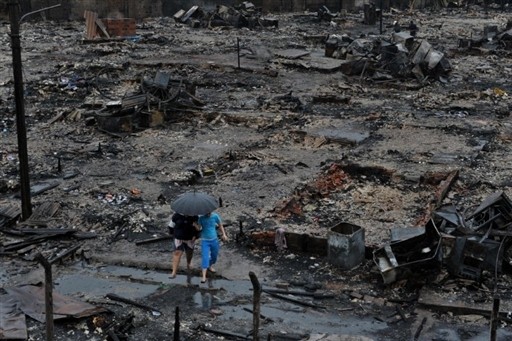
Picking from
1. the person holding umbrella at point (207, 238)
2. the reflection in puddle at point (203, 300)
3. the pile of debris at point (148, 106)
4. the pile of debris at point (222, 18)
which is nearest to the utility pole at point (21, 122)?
the person holding umbrella at point (207, 238)

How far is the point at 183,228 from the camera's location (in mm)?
9180

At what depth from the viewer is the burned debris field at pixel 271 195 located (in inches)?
329

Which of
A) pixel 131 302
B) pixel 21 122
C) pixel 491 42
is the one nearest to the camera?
pixel 131 302

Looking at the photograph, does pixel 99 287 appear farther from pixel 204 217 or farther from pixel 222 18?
pixel 222 18

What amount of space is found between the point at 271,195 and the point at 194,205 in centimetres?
374

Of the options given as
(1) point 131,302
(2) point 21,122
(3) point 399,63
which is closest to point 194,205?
(1) point 131,302

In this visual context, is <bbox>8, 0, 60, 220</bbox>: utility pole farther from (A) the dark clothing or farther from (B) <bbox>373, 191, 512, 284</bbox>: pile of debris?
(B) <bbox>373, 191, 512, 284</bbox>: pile of debris

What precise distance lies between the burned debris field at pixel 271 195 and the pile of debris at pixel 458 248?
0.03m

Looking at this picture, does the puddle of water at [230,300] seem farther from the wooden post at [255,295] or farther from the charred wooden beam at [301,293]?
the wooden post at [255,295]

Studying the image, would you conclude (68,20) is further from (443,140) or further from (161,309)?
(161,309)

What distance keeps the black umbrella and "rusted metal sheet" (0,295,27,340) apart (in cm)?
232

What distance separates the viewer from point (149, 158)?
1477 centimetres

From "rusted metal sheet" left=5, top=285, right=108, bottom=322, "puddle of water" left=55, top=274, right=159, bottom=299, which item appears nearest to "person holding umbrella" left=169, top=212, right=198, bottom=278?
"puddle of water" left=55, top=274, right=159, bottom=299

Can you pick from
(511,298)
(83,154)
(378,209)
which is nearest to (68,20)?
(83,154)
